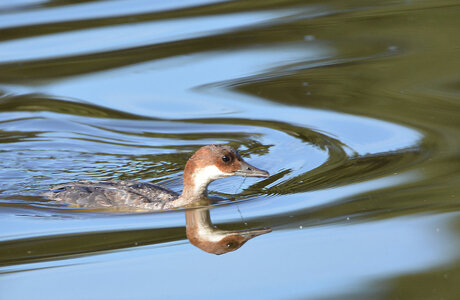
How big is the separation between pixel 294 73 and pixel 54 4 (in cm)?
510

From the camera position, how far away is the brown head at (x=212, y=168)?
320 inches

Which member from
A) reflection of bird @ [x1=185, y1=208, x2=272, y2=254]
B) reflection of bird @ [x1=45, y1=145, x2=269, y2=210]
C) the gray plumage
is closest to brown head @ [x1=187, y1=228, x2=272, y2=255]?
reflection of bird @ [x1=185, y1=208, x2=272, y2=254]

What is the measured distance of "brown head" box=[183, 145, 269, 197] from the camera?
8.12m

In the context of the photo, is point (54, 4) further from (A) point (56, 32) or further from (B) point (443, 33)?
(B) point (443, 33)

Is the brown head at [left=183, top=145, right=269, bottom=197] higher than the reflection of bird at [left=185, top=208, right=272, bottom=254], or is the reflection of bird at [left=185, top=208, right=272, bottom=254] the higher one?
the brown head at [left=183, top=145, right=269, bottom=197]

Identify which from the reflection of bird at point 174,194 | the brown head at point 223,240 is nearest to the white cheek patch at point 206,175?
the reflection of bird at point 174,194

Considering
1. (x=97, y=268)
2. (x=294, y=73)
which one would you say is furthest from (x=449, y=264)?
(x=294, y=73)

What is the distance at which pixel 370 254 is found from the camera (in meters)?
6.27

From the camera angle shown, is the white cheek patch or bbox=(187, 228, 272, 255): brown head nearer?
bbox=(187, 228, 272, 255): brown head

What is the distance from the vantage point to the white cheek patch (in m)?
8.20

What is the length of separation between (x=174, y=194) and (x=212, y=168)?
0.59 metres

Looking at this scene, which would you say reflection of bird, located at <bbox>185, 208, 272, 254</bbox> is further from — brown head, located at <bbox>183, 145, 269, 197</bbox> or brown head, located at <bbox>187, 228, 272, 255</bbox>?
brown head, located at <bbox>183, 145, 269, 197</bbox>

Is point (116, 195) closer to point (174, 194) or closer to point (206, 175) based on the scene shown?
point (174, 194)

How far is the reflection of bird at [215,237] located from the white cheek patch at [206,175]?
81cm
